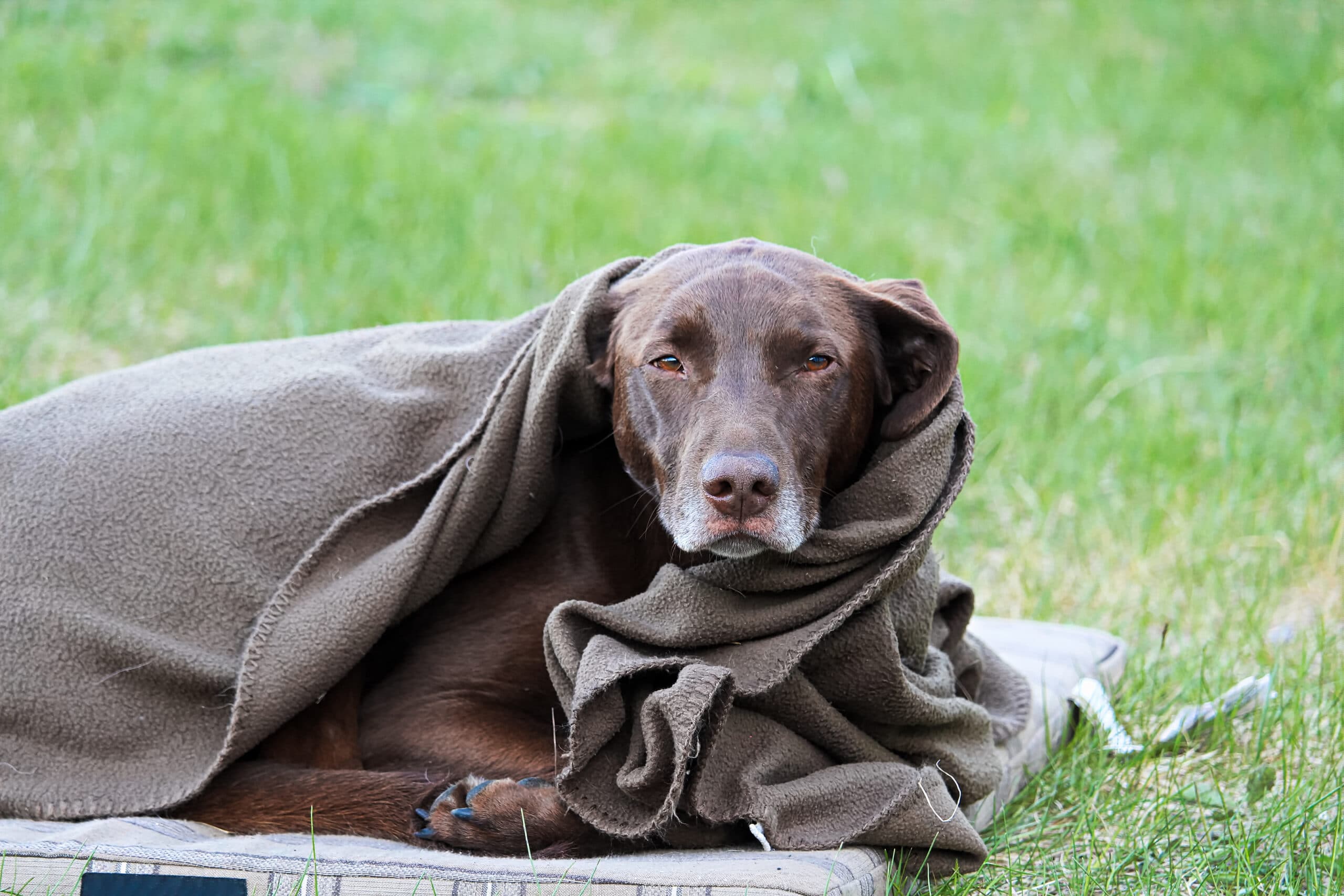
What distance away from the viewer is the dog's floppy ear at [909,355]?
8.08 feet

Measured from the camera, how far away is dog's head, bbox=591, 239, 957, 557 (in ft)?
7.26

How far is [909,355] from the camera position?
2.57 m

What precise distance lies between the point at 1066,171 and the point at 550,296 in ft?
12.3

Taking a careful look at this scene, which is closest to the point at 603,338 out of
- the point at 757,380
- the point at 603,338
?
the point at 603,338

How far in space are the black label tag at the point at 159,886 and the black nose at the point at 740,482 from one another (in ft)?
3.15

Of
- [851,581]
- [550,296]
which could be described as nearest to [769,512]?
[851,581]

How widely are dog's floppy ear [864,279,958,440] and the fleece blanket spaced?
0.18ft

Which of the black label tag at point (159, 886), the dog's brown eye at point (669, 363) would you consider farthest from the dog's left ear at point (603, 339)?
the black label tag at point (159, 886)

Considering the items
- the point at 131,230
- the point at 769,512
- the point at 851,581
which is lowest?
the point at 131,230

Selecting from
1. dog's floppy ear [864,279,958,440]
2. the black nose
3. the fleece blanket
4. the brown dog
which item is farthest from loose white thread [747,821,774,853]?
dog's floppy ear [864,279,958,440]

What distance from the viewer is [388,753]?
2.61 m

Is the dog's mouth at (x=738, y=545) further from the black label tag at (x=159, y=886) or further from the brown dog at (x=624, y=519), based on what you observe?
the black label tag at (x=159, y=886)

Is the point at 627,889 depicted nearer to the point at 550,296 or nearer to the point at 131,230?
the point at 550,296

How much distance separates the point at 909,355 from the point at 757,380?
0.38 m
